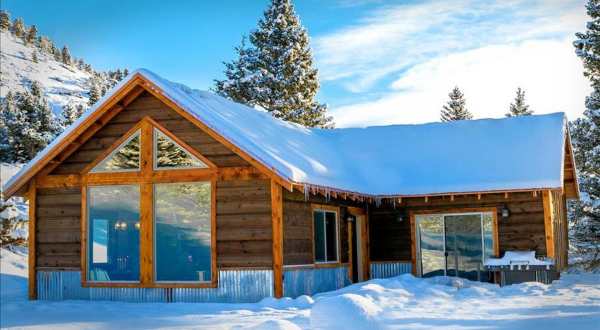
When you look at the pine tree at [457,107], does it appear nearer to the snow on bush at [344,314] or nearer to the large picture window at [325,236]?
the large picture window at [325,236]

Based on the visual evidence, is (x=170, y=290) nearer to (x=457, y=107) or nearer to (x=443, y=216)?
(x=443, y=216)

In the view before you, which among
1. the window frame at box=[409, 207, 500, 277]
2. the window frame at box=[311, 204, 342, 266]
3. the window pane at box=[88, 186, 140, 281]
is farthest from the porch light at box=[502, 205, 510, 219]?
the window pane at box=[88, 186, 140, 281]

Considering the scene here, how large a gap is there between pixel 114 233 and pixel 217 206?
8.22ft

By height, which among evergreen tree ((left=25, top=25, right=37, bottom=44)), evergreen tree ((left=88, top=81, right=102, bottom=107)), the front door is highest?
evergreen tree ((left=25, top=25, right=37, bottom=44))

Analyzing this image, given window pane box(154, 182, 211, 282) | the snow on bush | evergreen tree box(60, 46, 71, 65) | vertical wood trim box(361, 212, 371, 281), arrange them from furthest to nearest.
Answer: evergreen tree box(60, 46, 71, 65), vertical wood trim box(361, 212, 371, 281), window pane box(154, 182, 211, 282), the snow on bush

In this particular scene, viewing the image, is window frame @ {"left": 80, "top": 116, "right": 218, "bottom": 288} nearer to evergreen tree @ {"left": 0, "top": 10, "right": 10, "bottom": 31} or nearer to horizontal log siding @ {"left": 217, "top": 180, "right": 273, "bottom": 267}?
horizontal log siding @ {"left": 217, "top": 180, "right": 273, "bottom": 267}

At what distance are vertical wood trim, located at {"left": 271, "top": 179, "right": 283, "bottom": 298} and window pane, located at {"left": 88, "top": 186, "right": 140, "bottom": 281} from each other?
10.3ft

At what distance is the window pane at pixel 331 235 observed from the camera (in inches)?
739

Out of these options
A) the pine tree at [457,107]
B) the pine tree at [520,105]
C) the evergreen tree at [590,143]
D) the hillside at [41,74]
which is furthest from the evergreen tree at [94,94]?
the hillside at [41,74]

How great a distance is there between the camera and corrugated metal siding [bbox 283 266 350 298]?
627 inches

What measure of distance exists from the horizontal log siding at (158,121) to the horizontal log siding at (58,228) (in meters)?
0.60

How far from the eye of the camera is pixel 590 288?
1744 centimetres

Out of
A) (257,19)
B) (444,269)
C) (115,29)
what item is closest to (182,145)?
(444,269)

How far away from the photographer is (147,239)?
53.4 feet
